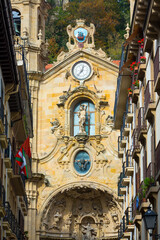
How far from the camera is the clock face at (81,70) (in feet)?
178

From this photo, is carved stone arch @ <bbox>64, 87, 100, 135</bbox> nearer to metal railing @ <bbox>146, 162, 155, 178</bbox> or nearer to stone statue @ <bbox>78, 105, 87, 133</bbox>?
stone statue @ <bbox>78, 105, 87, 133</bbox>

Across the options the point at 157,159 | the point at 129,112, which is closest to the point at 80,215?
the point at 129,112

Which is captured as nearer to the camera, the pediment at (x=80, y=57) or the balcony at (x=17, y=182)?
the balcony at (x=17, y=182)

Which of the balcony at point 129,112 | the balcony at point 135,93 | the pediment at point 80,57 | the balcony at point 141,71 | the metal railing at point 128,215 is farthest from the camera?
the pediment at point 80,57

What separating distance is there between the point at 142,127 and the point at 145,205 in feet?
10.5

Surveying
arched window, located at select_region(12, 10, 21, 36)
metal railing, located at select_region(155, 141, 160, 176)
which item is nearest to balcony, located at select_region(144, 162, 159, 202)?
metal railing, located at select_region(155, 141, 160, 176)

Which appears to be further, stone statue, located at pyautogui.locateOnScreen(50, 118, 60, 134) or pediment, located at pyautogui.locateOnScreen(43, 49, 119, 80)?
pediment, located at pyautogui.locateOnScreen(43, 49, 119, 80)

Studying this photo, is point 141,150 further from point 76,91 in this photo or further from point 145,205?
point 76,91

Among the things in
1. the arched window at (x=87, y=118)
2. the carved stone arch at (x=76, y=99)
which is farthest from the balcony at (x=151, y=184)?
the arched window at (x=87, y=118)

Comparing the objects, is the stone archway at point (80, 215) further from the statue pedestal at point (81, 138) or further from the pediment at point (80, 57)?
the pediment at point (80, 57)

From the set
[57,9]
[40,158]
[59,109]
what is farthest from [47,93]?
[57,9]

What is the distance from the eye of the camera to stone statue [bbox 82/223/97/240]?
52.8m

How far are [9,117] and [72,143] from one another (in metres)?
19.6

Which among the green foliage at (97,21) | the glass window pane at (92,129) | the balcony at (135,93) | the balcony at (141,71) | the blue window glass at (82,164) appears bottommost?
the balcony at (141,71)
